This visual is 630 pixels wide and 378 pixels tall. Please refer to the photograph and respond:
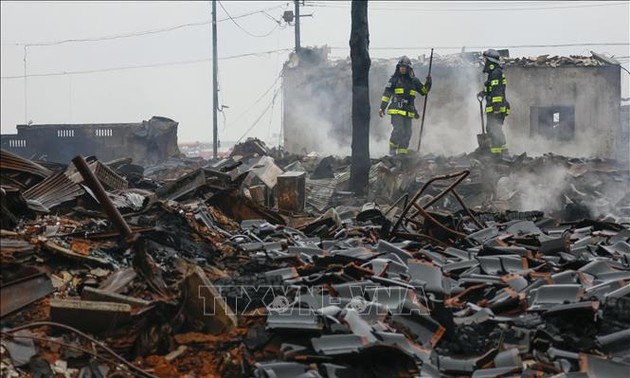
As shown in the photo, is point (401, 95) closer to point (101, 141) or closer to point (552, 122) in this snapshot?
point (101, 141)

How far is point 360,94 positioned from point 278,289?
10272 millimetres

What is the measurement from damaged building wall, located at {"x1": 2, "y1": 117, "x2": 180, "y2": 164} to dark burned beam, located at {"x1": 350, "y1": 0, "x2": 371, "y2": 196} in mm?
10307

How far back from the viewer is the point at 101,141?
81.1 ft

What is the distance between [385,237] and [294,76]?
2380 cm

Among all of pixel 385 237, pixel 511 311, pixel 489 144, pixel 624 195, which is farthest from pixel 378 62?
pixel 511 311

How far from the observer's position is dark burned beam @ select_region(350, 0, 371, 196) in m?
15.1

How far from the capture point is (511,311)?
5949mm

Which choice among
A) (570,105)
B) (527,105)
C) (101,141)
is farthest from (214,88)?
(570,105)

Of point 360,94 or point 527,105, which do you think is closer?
point 360,94

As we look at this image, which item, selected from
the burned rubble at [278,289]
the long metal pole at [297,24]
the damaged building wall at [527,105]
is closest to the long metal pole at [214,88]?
the long metal pole at [297,24]

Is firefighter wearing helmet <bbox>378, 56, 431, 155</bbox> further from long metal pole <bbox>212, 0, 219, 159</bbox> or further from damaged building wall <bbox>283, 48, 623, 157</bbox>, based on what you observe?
long metal pole <bbox>212, 0, 219, 159</bbox>

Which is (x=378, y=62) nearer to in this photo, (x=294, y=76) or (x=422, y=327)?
(x=294, y=76)

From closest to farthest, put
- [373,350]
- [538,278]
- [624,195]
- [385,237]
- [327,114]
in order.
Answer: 1. [373,350]
2. [538,278]
3. [385,237]
4. [624,195]
5. [327,114]

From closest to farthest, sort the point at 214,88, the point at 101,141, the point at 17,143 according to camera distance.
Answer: the point at 101,141, the point at 17,143, the point at 214,88
